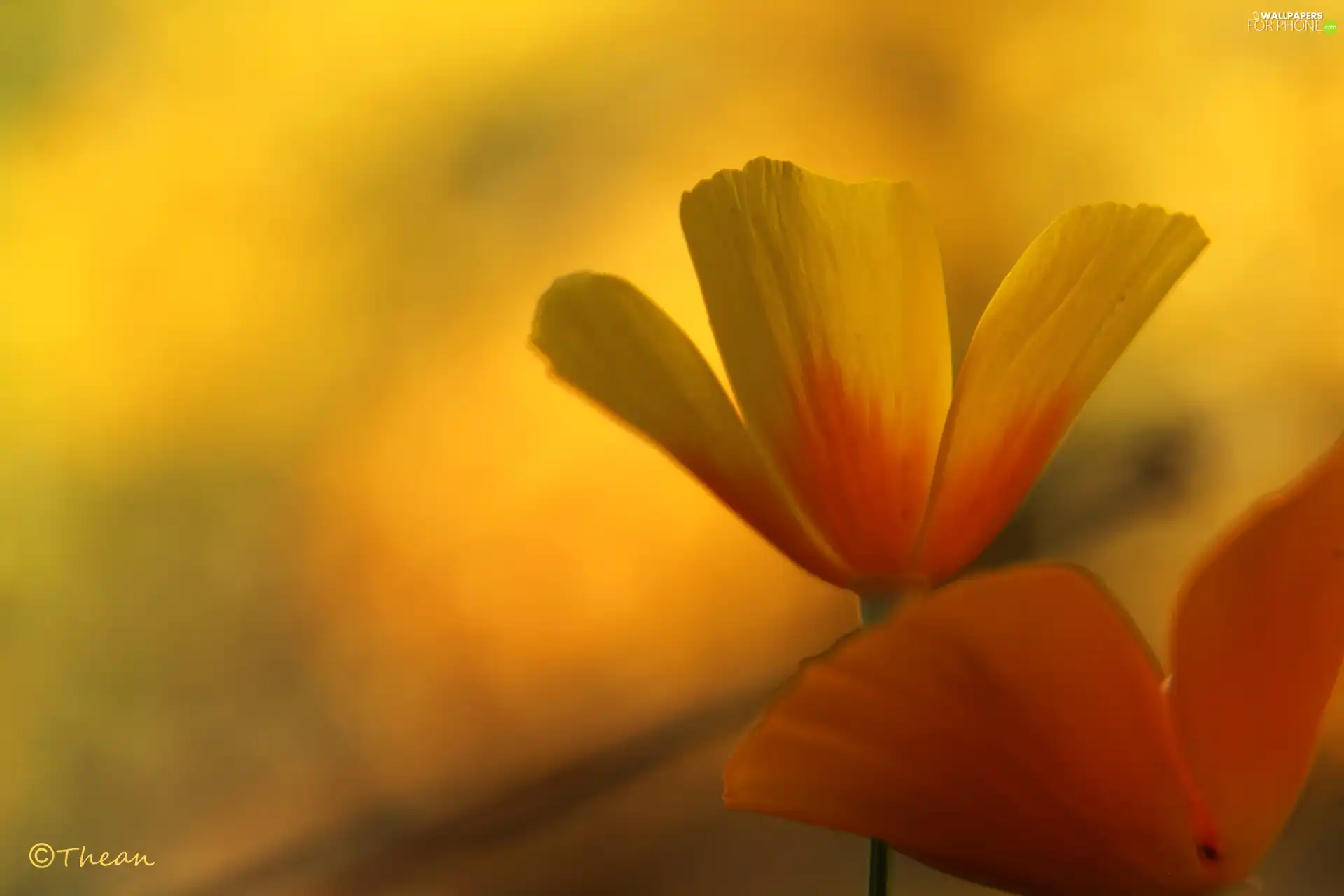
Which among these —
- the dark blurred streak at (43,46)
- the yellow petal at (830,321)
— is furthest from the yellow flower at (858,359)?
the dark blurred streak at (43,46)

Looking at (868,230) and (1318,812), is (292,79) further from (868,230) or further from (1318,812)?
(1318,812)

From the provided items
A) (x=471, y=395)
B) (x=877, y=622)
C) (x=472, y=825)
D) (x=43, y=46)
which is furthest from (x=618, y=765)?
(x=43, y=46)

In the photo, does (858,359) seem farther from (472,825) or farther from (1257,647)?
(472,825)

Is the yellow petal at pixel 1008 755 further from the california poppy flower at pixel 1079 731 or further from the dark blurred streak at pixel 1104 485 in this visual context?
the dark blurred streak at pixel 1104 485

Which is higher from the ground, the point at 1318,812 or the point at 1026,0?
the point at 1026,0

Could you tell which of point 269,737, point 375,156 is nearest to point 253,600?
point 269,737

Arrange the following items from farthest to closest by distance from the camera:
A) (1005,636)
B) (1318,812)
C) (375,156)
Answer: (375,156) → (1318,812) → (1005,636)
